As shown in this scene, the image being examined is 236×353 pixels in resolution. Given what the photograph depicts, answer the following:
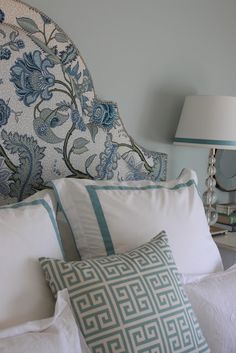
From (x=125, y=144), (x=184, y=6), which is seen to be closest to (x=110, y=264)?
(x=125, y=144)

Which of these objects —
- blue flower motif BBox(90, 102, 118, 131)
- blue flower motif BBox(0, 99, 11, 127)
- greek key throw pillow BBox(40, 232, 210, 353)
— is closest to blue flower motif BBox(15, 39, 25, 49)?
blue flower motif BBox(0, 99, 11, 127)

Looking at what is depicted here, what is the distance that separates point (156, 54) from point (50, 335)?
137cm

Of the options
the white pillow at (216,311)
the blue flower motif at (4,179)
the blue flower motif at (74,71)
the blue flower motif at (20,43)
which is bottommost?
the white pillow at (216,311)

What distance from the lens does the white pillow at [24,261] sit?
97 centimetres

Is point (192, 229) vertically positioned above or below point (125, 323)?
above

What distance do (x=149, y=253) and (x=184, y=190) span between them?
42 cm

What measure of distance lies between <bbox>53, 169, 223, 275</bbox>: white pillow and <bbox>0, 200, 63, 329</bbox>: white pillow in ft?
0.47

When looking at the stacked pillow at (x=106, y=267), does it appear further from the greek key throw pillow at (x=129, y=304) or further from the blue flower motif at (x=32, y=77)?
the blue flower motif at (x=32, y=77)

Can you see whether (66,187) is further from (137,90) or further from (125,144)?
(137,90)

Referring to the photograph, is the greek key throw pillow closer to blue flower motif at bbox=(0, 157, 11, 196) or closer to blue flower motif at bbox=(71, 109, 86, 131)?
blue flower motif at bbox=(0, 157, 11, 196)

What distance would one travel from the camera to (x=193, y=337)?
1.05 m

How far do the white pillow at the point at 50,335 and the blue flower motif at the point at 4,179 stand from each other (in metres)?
0.47

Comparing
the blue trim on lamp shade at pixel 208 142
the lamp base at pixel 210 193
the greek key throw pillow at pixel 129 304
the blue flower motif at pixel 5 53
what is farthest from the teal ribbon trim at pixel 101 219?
the lamp base at pixel 210 193

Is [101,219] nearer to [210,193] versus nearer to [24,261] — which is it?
[24,261]
